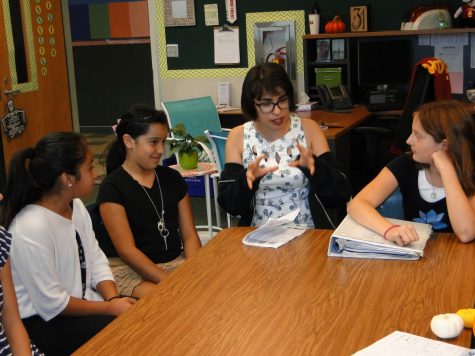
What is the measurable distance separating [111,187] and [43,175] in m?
0.48

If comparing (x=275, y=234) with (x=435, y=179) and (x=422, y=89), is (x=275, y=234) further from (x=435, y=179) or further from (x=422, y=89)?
(x=422, y=89)

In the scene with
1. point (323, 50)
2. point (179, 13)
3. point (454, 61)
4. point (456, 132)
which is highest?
point (179, 13)

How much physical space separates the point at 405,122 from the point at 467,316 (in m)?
3.03

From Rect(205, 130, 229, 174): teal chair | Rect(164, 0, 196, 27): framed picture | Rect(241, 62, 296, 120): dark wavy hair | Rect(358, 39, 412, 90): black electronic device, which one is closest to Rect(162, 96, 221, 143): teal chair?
Rect(205, 130, 229, 174): teal chair

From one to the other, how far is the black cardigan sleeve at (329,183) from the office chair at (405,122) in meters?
1.91

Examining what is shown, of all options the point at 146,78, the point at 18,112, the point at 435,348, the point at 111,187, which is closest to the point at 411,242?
the point at 435,348

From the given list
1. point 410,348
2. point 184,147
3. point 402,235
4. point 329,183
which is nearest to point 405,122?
point 184,147

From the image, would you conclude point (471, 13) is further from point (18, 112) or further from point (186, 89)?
point (18, 112)

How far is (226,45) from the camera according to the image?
19.8 ft

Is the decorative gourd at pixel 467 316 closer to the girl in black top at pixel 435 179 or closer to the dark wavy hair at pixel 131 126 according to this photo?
the girl in black top at pixel 435 179

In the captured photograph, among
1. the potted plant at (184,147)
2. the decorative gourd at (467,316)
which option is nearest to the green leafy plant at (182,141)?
the potted plant at (184,147)

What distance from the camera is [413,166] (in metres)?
2.45

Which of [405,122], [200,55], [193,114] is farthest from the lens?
[200,55]

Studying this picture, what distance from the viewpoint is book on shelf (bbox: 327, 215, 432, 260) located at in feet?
6.54
